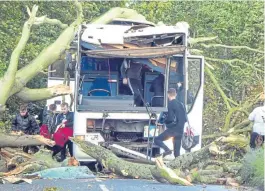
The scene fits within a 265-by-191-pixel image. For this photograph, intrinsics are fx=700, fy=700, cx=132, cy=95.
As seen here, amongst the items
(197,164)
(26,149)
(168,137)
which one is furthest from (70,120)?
(197,164)

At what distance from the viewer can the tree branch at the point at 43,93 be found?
13305 mm

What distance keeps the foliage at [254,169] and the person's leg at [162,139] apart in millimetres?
2284

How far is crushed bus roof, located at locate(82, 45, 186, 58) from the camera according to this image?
12.7 meters

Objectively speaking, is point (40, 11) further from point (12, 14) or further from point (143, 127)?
point (143, 127)

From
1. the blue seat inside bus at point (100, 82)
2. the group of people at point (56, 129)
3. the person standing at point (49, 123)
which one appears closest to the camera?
the group of people at point (56, 129)

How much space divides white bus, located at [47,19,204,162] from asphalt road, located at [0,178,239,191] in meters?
2.01

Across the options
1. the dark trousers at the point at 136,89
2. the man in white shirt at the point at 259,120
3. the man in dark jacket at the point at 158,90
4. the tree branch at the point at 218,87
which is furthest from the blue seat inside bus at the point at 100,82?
the tree branch at the point at 218,87

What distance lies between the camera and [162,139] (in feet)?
42.2

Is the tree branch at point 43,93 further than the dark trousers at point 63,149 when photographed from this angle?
Yes

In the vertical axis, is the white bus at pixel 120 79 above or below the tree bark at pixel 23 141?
above

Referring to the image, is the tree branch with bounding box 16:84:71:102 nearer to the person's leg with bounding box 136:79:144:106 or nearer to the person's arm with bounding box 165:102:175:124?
the person's leg with bounding box 136:79:144:106

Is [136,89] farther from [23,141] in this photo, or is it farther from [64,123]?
[23,141]

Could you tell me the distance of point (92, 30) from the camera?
13.0 meters

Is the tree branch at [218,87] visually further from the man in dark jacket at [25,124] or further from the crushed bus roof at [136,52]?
the man in dark jacket at [25,124]
